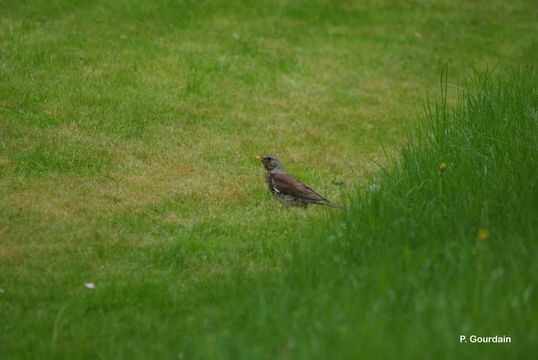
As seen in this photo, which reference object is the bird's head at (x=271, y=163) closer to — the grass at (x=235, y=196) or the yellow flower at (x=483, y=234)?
the grass at (x=235, y=196)

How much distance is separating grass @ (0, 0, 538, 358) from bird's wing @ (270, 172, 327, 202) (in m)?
0.20

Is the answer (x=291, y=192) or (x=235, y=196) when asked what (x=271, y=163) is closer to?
(x=235, y=196)

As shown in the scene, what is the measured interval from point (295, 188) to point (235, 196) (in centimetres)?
77

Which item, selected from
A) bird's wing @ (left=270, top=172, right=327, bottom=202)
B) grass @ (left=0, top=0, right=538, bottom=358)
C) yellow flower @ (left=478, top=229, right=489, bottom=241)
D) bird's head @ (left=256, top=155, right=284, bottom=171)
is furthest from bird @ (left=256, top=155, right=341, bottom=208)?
yellow flower @ (left=478, top=229, right=489, bottom=241)

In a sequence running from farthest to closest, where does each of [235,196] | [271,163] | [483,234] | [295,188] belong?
[271,163] < [235,196] < [295,188] < [483,234]

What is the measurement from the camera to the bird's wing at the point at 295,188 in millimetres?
9625

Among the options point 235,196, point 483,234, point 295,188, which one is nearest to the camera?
point 483,234

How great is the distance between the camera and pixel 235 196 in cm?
1002

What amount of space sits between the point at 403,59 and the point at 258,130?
6.29 metres

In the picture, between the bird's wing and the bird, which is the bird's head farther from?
the bird's wing

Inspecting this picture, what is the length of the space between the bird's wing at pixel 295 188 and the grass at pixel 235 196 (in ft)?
0.64

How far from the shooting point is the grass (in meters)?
6.10

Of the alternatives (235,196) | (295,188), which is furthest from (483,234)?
(235,196)

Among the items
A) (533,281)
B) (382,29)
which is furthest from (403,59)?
(533,281)
